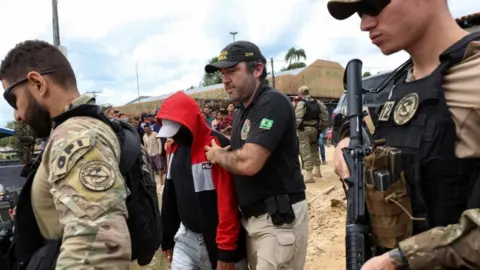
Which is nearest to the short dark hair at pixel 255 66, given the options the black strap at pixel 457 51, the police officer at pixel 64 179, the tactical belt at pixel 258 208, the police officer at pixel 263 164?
the police officer at pixel 263 164

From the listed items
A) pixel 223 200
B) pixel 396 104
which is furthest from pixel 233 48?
pixel 396 104

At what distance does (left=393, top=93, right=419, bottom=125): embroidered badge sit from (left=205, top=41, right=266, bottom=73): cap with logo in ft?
4.57

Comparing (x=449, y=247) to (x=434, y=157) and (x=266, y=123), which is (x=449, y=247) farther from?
(x=266, y=123)

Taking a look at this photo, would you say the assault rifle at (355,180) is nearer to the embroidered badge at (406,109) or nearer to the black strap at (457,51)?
the embroidered badge at (406,109)

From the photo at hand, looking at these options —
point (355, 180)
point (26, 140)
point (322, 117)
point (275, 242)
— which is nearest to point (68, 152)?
point (355, 180)

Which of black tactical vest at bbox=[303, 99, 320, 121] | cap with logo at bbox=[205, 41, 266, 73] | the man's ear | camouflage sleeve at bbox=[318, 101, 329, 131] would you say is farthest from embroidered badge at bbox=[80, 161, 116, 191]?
camouflage sleeve at bbox=[318, 101, 329, 131]

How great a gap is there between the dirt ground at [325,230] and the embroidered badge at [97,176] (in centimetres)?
395

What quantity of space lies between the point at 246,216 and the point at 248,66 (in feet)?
2.95

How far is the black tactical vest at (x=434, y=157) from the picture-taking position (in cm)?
131

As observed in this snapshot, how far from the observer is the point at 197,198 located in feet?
9.37

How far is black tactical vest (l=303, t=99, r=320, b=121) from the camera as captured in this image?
8.16 metres

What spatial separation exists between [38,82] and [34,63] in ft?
0.26

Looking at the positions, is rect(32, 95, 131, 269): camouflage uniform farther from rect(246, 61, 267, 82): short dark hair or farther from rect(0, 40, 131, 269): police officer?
rect(246, 61, 267, 82): short dark hair

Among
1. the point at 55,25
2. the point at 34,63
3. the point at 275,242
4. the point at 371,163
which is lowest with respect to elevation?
the point at 275,242
